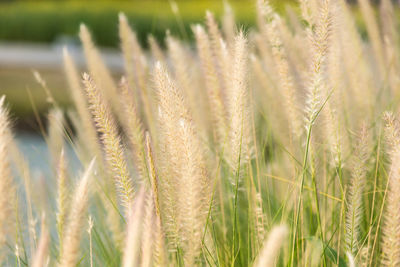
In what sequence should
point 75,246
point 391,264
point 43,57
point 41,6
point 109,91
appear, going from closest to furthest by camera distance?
point 75,246, point 391,264, point 109,91, point 43,57, point 41,6

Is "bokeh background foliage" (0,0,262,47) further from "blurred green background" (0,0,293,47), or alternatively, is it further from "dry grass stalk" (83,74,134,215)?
"dry grass stalk" (83,74,134,215)

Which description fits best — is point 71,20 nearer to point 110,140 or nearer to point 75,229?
point 110,140

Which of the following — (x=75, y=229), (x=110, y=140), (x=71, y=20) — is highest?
(x=71, y=20)

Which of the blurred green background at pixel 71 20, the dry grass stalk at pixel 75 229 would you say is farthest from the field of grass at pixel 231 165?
the blurred green background at pixel 71 20

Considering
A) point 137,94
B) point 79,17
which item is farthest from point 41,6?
point 137,94

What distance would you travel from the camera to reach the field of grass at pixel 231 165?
0.81 meters

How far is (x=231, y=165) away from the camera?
105 centimetres

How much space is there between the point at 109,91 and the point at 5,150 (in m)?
0.98

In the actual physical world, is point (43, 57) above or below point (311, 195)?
above

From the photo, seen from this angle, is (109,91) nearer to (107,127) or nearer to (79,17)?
(107,127)

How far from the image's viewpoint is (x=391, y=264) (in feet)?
2.75

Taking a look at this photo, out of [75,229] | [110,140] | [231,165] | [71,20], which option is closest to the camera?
[75,229]

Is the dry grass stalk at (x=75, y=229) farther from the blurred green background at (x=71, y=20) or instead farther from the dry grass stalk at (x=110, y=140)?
the blurred green background at (x=71, y=20)

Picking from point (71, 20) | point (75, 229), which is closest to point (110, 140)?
point (75, 229)
